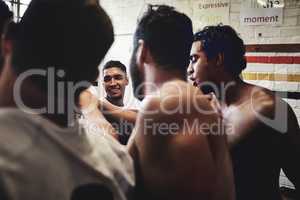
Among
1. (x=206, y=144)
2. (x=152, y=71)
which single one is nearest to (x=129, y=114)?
(x=152, y=71)

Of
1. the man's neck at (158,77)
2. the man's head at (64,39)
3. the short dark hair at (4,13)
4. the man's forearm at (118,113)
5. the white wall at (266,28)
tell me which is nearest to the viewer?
the man's head at (64,39)

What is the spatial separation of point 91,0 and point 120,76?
8.95ft

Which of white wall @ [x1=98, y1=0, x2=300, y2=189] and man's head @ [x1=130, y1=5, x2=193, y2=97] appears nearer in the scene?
man's head @ [x1=130, y1=5, x2=193, y2=97]

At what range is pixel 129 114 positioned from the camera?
258 cm

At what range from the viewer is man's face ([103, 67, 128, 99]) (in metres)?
3.83

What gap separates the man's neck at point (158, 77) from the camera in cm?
163

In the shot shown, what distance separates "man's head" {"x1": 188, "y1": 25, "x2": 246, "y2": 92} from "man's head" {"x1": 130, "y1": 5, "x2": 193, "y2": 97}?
744 millimetres

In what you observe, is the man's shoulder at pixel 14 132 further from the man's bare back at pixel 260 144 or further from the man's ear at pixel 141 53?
the man's bare back at pixel 260 144

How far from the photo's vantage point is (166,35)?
1653 millimetres

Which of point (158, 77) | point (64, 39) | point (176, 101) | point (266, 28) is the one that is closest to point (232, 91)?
point (158, 77)

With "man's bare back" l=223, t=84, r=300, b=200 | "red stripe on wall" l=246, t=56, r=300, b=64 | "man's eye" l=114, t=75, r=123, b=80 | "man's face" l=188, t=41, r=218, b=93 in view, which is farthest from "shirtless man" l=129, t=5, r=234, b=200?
"red stripe on wall" l=246, t=56, r=300, b=64

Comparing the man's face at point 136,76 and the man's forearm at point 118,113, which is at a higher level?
the man's face at point 136,76

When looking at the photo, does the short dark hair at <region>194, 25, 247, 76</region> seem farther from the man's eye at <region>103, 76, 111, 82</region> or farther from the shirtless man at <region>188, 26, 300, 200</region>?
the man's eye at <region>103, 76, 111, 82</region>

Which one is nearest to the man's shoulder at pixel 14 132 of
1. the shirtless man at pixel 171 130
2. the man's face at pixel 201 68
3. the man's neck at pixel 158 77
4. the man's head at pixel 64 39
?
the man's head at pixel 64 39
